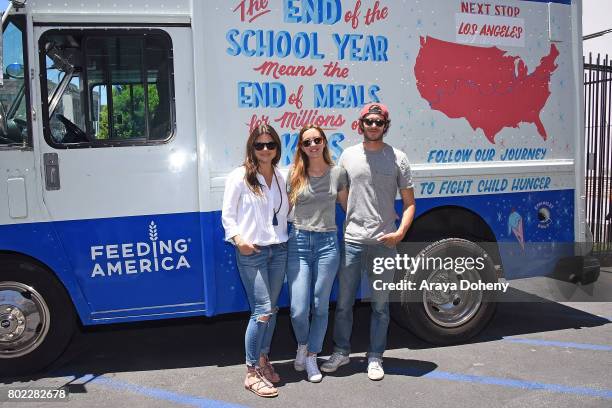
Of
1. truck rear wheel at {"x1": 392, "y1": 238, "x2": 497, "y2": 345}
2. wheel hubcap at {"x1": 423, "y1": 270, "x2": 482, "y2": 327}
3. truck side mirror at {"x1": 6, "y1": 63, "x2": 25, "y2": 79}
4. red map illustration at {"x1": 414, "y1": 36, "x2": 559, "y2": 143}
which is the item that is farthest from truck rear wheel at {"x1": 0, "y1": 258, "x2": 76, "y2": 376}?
red map illustration at {"x1": 414, "y1": 36, "x2": 559, "y2": 143}

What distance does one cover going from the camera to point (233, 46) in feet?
12.9

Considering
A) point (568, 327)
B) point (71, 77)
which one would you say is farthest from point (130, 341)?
point (568, 327)

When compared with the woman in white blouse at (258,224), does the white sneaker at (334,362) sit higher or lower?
lower

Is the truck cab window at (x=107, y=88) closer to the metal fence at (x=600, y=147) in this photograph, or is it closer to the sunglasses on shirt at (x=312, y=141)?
the sunglasses on shirt at (x=312, y=141)

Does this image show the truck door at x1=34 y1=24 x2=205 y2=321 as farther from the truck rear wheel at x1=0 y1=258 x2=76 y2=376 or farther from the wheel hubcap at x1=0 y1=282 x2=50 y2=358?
the wheel hubcap at x1=0 y1=282 x2=50 y2=358

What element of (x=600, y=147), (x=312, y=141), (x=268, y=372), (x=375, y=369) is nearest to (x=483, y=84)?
(x=312, y=141)

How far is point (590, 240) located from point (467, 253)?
1.28 metres

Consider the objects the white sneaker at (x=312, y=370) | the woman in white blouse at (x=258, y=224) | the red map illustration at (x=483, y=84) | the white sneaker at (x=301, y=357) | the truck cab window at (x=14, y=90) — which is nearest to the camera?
the woman in white blouse at (x=258, y=224)

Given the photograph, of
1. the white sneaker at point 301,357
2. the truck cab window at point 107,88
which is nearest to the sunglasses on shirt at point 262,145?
the truck cab window at point 107,88

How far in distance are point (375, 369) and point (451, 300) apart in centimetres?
107

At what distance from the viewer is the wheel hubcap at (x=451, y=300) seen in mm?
4570

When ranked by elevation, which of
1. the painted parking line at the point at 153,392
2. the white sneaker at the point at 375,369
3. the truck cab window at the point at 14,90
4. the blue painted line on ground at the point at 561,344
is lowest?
the blue painted line on ground at the point at 561,344

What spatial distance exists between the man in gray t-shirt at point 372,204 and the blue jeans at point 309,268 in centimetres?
16

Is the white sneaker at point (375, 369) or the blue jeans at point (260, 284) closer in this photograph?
the blue jeans at point (260, 284)
